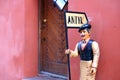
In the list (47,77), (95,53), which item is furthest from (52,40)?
(95,53)

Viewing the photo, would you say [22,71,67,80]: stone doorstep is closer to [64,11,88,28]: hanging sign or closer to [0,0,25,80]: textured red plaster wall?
[0,0,25,80]: textured red plaster wall

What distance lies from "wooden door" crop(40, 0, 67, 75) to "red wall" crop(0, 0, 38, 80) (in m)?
0.19

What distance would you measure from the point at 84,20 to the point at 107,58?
735 mm

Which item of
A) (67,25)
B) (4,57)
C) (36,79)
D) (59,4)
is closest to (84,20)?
(67,25)

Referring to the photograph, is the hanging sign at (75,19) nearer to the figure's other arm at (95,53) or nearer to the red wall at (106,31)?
the red wall at (106,31)

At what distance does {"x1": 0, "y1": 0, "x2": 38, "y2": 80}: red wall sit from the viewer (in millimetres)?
6629

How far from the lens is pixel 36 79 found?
6.41 m

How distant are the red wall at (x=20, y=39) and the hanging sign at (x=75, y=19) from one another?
7.32 feet

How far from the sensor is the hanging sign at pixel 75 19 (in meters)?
4.54

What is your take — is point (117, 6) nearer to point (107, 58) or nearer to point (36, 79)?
point (107, 58)

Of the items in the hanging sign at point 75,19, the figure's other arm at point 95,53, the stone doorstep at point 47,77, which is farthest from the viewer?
the stone doorstep at point 47,77

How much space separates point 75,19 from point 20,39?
2417mm

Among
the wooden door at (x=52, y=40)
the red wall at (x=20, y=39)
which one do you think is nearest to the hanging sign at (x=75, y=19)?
the wooden door at (x=52, y=40)

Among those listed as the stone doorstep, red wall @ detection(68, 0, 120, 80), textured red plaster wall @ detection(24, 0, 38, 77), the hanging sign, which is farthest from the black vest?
textured red plaster wall @ detection(24, 0, 38, 77)
